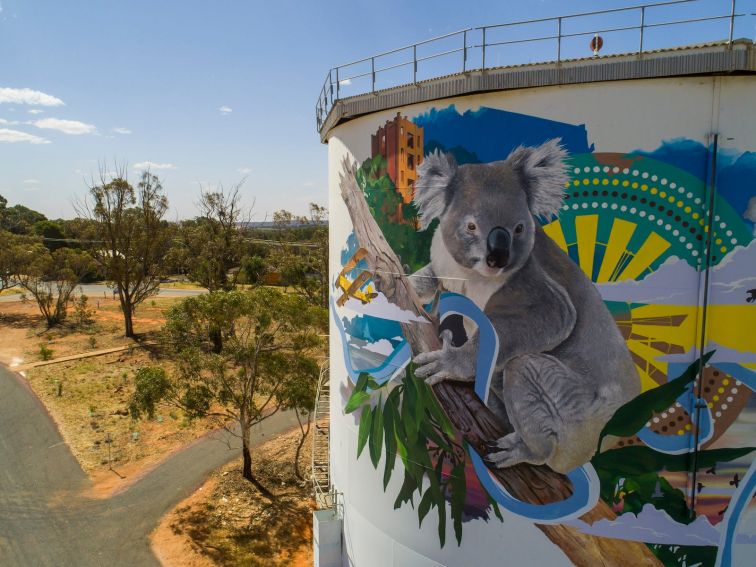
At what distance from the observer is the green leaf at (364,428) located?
1233 centimetres

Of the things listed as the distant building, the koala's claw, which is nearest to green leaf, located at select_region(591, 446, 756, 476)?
the koala's claw

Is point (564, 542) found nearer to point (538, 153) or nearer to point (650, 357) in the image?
point (650, 357)

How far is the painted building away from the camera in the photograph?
338 inches

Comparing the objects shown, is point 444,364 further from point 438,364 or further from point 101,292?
point 101,292

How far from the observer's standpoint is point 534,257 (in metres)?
9.34

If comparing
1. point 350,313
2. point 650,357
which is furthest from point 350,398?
point 650,357

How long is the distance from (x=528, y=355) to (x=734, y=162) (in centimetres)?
442

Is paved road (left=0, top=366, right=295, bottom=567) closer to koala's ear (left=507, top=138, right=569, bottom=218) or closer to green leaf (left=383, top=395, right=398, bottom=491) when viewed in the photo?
green leaf (left=383, top=395, right=398, bottom=491)

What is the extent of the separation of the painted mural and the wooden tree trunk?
53mm

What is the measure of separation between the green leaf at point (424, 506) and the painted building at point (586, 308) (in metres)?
0.12

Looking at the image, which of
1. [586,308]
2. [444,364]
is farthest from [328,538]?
[586,308]

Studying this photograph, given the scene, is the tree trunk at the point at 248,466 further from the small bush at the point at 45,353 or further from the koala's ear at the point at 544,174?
the small bush at the point at 45,353

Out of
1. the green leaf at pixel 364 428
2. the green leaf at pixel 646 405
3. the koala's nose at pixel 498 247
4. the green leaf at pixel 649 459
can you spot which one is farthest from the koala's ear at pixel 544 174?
the green leaf at pixel 364 428

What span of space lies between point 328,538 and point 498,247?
32.0 feet
